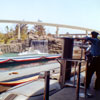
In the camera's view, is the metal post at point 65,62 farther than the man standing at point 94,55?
Yes

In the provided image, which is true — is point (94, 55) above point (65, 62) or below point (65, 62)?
above

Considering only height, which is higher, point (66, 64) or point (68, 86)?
point (66, 64)

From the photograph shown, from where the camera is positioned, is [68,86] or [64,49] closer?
[68,86]

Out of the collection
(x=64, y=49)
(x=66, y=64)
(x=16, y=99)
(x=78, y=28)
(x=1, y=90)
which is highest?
(x=78, y=28)

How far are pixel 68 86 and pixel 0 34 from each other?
27.9 meters

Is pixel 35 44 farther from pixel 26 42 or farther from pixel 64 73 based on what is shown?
pixel 64 73

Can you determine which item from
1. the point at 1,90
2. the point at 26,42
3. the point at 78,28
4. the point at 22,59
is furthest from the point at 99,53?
the point at 26,42

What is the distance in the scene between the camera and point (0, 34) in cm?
2955

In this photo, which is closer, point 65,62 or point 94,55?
point 94,55

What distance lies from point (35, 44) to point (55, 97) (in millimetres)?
19190

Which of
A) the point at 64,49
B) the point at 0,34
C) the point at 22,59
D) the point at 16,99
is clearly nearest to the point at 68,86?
the point at 64,49

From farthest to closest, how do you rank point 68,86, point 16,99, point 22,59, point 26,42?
point 26,42
point 22,59
point 68,86
point 16,99

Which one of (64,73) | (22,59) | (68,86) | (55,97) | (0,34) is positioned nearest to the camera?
(55,97)

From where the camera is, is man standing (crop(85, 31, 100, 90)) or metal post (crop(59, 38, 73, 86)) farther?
metal post (crop(59, 38, 73, 86))
